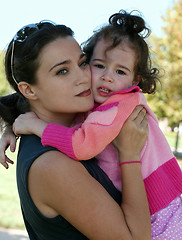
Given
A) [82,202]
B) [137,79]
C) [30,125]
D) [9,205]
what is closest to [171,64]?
[9,205]

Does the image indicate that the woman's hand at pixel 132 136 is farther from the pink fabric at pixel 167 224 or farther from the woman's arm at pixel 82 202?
the pink fabric at pixel 167 224

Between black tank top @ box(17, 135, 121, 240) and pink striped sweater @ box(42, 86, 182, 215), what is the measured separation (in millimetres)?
88

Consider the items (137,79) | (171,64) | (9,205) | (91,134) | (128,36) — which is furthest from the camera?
(171,64)

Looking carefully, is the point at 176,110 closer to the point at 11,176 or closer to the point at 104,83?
the point at 11,176

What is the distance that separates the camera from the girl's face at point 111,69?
2385mm

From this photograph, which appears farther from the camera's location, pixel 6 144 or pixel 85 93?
pixel 6 144

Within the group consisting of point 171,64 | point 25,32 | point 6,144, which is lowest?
point 171,64

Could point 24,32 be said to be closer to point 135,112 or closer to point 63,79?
point 63,79

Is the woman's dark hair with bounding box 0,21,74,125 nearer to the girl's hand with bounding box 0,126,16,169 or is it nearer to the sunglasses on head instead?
the sunglasses on head

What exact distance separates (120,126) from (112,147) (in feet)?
0.74

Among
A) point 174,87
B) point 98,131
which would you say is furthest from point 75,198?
point 174,87

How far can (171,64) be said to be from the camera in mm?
14570

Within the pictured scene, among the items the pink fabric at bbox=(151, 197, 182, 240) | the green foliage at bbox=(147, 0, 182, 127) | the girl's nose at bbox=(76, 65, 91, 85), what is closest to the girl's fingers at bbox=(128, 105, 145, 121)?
the girl's nose at bbox=(76, 65, 91, 85)

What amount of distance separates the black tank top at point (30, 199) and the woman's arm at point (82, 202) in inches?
1.3
